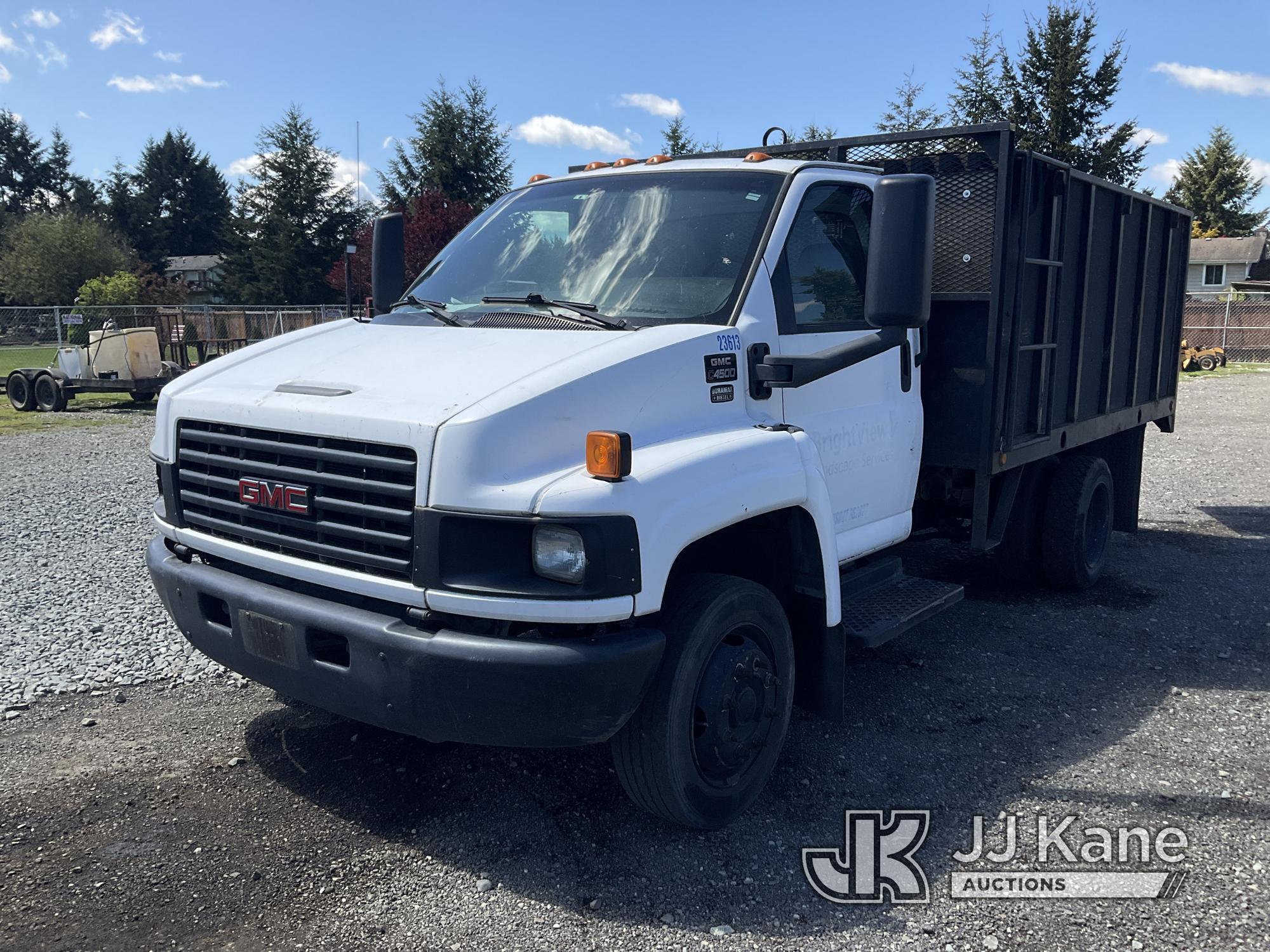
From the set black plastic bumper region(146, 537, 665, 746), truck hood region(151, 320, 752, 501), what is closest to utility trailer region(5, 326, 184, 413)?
truck hood region(151, 320, 752, 501)

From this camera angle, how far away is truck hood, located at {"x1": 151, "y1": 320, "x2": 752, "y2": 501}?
3.12 metres

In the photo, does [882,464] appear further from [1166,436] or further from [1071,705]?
[1166,436]

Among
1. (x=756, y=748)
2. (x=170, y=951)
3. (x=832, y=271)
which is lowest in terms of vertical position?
(x=170, y=951)

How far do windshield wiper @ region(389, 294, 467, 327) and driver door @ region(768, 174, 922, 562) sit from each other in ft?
4.08

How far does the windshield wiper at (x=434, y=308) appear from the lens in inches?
159

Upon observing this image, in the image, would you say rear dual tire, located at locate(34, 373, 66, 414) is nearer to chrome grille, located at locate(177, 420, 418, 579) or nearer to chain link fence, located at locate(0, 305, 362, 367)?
chain link fence, located at locate(0, 305, 362, 367)

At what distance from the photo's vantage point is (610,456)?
3010 millimetres

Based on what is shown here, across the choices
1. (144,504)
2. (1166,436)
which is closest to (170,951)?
(144,504)

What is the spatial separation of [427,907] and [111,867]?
110 centimetres

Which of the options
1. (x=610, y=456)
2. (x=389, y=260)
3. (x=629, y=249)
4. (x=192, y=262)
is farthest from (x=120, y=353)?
(x=192, y=262)

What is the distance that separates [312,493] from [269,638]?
0.51 m

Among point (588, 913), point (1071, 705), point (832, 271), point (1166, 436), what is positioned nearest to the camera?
point (588, 913)

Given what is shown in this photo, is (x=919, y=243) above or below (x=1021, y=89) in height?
below

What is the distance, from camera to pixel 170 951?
296cm
